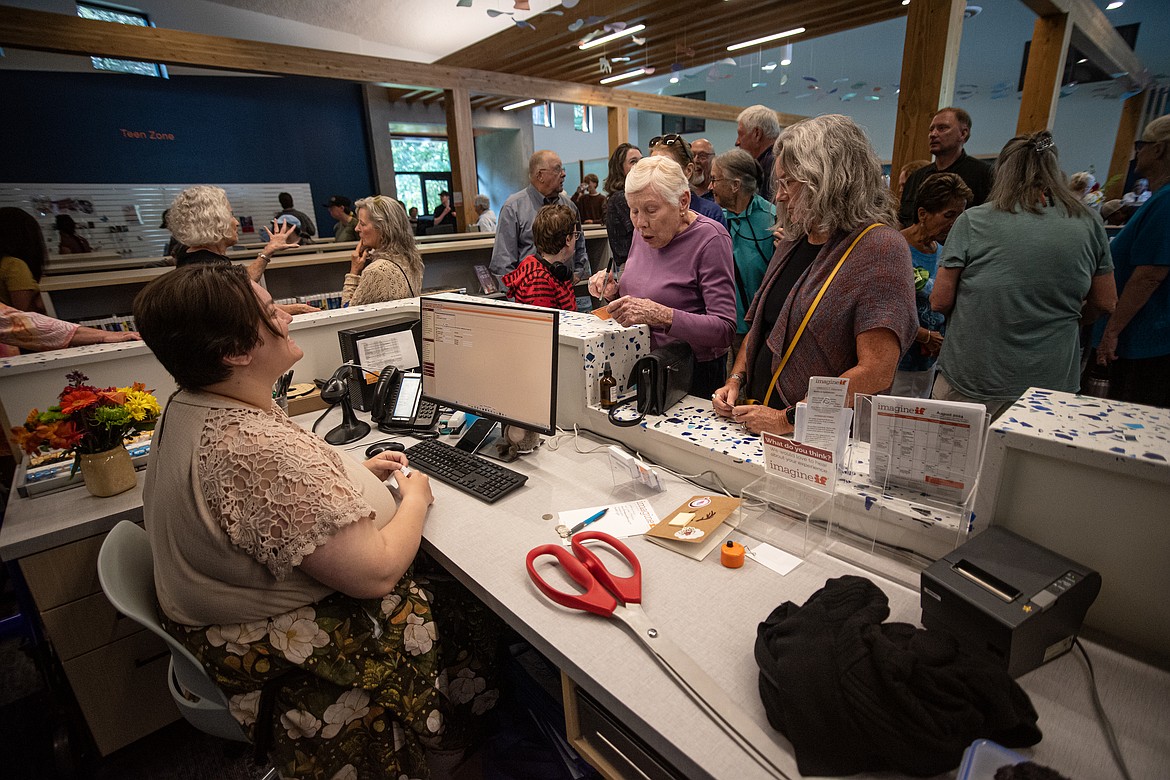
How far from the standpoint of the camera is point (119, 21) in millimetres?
5852

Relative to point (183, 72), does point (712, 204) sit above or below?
below

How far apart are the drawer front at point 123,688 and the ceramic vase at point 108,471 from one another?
43cm

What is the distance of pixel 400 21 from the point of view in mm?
6918

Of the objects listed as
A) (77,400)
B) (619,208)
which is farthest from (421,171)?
(77,400)

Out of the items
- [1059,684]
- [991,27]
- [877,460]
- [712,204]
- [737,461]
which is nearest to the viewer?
[1059,684]

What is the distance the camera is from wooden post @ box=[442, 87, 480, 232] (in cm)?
618

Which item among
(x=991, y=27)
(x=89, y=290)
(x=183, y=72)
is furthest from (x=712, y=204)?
(x=991, y=27)

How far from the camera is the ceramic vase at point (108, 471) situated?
153cm

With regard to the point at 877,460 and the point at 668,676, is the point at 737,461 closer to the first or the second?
the point at 877,460

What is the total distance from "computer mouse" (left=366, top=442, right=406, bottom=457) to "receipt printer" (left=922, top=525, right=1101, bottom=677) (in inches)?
58.6

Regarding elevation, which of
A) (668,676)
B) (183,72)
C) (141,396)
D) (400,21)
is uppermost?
(400,21)

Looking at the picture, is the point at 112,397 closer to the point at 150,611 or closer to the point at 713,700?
the point at 150,611

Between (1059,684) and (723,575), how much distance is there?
52 centimetres

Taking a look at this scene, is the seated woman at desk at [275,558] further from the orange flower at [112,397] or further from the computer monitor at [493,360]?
the orange flower at [112,397]
